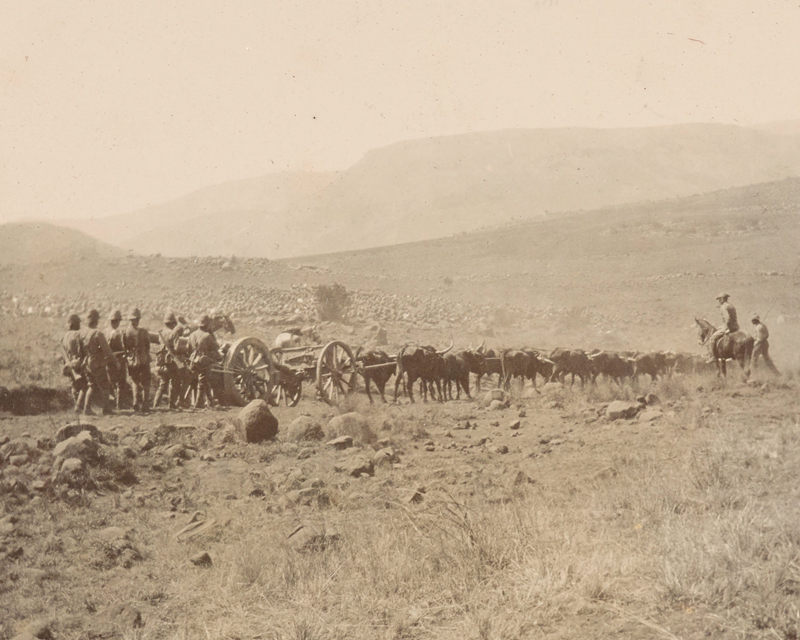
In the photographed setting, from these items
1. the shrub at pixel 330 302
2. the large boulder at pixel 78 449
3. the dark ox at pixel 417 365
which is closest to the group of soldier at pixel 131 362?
the large boulder at pixel 78 449

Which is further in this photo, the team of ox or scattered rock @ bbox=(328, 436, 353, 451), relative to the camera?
the team of ox

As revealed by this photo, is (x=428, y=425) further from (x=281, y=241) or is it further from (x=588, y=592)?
(x=281, y=241)

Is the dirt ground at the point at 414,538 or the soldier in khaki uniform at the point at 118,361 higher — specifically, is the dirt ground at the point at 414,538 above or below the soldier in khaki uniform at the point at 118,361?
below

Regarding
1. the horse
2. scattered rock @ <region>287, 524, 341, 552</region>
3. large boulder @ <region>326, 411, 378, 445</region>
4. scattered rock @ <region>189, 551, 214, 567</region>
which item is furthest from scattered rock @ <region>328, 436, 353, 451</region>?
the horse

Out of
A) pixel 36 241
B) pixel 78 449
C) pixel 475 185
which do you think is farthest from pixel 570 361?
pixel 475 185

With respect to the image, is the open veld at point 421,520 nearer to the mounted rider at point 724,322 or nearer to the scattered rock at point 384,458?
the scattered rock at point 384,458

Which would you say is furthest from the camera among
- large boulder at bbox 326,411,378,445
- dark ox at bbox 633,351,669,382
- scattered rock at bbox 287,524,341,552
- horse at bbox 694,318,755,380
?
dark ox at bbox 633,351,669,382

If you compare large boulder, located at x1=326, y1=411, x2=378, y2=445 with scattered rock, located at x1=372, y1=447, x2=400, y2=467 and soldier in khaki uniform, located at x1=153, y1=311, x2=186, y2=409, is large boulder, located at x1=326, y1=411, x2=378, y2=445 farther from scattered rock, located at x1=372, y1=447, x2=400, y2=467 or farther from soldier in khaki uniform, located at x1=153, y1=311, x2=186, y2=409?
soldier in khaki uniform, located at x1=153, y1=311, x2=186, y2=409
